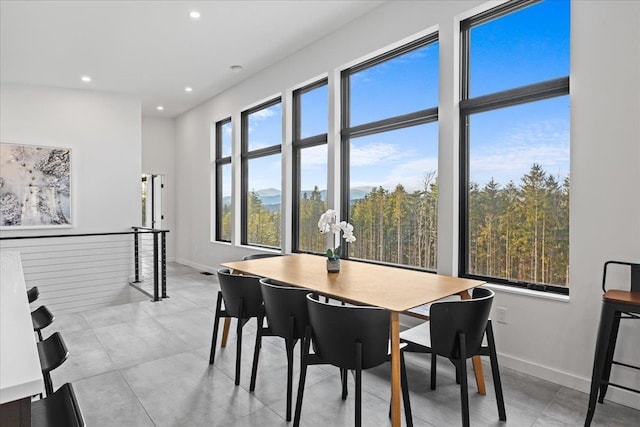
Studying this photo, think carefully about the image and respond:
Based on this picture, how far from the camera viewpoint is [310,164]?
5082mm

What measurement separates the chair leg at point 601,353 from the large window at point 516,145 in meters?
0.67

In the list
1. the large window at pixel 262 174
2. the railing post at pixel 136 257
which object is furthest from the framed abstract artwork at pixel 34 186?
the large window at pixel 262 174

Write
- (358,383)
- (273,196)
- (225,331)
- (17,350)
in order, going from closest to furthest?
1. (17,350)
2. (358,383)
3. (225,331)
4. (273,196)

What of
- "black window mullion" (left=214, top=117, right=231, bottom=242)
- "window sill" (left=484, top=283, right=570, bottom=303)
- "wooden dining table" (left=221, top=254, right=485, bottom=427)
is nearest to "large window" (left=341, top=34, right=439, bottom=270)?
"window sill" (left=484, top=283, right=570, bottom=303)

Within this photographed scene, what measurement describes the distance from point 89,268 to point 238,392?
4.49 metres

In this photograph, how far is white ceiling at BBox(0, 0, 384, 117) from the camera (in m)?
3.74

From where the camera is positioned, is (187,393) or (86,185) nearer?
(187,393)

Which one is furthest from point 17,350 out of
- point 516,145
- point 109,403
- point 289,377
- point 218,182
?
point 218,182

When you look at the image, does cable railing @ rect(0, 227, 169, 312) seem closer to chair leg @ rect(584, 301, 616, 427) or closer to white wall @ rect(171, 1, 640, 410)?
white wall @ rect(171, 1, 640, 410)

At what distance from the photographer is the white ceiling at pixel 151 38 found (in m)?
3.74

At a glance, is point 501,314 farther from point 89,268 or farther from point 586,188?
point 89,268

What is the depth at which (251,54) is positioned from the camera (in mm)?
4980

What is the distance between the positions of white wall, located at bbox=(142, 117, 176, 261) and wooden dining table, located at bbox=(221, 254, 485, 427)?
18.6ft

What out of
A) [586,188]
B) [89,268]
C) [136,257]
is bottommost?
[89,268]
